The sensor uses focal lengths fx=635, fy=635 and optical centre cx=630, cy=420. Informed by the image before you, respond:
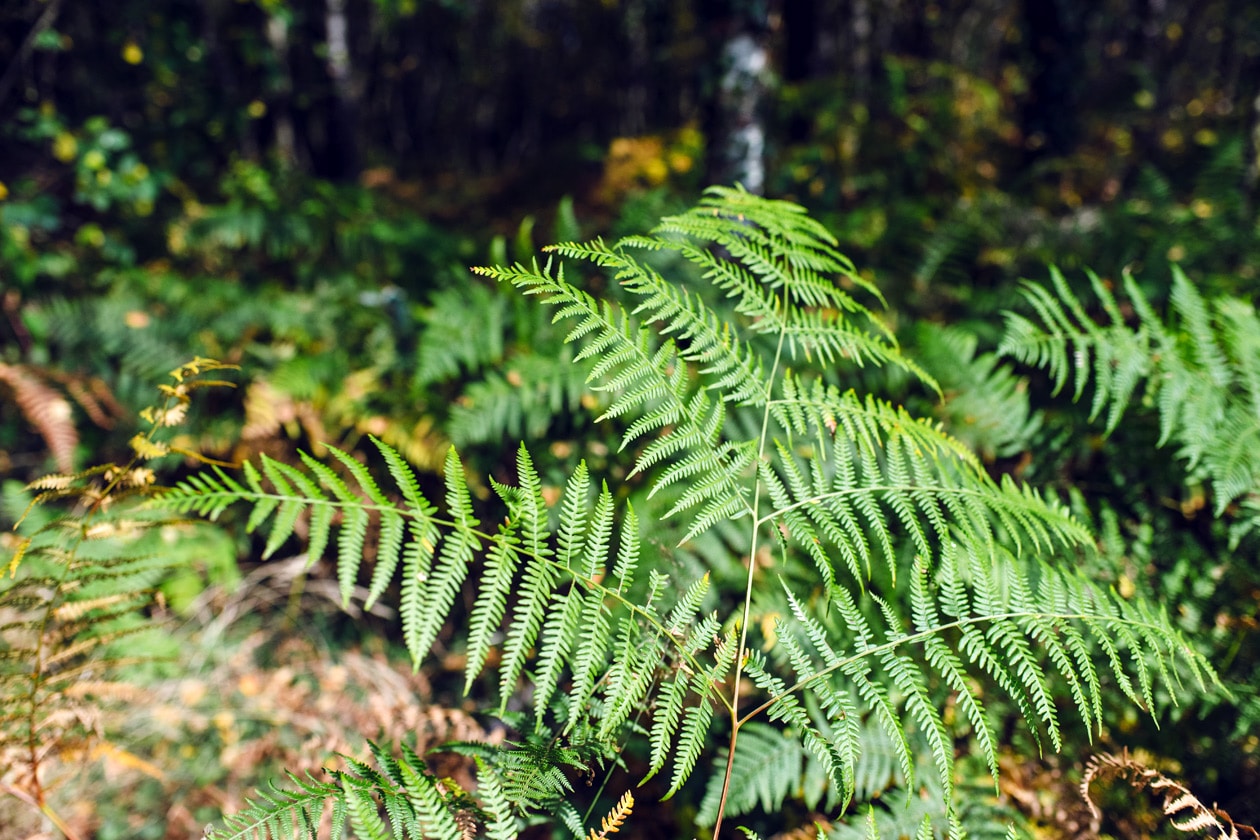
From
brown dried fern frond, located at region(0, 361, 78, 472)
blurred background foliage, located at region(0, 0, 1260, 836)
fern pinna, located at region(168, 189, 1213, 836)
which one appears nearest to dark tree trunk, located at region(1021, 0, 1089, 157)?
blurred background foliage, located at region(0, 0, 1260, 836)

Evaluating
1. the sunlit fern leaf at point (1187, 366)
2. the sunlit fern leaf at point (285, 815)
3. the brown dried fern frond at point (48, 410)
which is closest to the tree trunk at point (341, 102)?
the brown dried fern frond at point (48, 410)

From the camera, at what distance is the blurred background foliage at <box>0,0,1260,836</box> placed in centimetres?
197

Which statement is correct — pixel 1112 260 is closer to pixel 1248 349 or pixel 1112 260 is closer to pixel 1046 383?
pixel 1046 383

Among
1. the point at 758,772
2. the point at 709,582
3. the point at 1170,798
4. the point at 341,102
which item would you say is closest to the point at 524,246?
the point at 709,582

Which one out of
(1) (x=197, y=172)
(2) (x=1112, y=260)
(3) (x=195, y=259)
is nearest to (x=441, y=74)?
(1) (x=197, y=172)

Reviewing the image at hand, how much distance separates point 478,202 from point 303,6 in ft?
9.23

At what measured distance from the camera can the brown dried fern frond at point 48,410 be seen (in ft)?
9.05

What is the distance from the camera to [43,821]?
73.7 inches

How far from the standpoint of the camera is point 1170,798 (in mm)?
1415

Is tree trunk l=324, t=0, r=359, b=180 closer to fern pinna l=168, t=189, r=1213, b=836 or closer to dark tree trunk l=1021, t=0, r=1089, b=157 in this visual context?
fern pinna l=168, t=189, r=1213, b=836

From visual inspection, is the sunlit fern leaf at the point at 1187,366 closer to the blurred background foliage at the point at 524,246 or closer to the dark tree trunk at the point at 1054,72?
the blurred background foliage at the point at 524,246

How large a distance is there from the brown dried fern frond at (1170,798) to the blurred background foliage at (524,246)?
0.10m

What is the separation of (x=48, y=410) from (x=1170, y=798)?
415 cm

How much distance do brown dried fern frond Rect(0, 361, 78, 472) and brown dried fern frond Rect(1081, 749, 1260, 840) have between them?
3.66 metres
